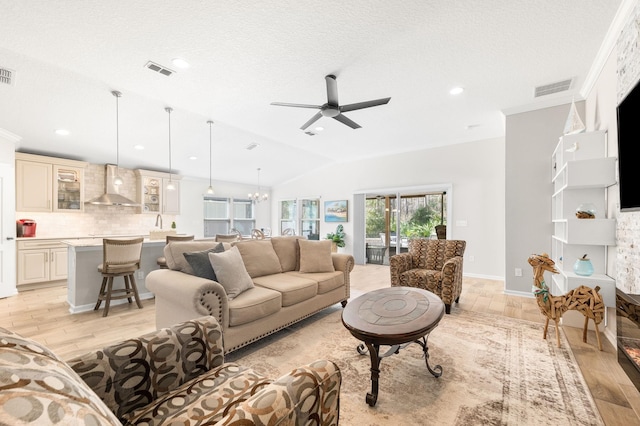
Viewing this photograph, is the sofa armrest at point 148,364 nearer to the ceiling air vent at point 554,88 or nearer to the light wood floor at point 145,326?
the light wood floor at point 145,326

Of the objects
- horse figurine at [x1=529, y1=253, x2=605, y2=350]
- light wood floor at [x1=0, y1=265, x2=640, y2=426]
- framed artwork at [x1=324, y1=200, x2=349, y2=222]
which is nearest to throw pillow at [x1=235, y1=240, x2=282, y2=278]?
light wood floor at [x1=0, y1=265, x2=640, y2=426]

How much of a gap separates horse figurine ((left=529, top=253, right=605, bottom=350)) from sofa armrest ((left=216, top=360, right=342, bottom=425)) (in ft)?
8.44

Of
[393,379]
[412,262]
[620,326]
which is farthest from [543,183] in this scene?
[393,379]

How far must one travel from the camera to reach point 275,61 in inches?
120

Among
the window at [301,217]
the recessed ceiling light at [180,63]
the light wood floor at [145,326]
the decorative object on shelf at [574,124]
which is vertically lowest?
the light wood floor at [145,326]

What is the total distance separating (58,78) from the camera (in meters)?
3.33

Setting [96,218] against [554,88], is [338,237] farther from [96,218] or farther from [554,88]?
[96,218]

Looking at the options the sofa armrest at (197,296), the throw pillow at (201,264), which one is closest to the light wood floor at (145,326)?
the sofa armrest at (197,296)

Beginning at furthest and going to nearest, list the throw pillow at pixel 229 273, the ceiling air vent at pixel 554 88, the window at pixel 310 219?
the window at pixel 310 219
the ceiling air vent at pixel 554 88
the throw pillow at pixel 229 273

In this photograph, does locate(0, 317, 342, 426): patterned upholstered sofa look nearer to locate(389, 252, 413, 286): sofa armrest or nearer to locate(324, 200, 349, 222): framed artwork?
locate(389, 252, 413, 286): sofa armrest

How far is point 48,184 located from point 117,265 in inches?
124

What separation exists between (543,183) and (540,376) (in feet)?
→ 10.1

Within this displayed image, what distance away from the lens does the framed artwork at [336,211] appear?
7.79 m

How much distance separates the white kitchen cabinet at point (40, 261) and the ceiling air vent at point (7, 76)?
9.13 ft
